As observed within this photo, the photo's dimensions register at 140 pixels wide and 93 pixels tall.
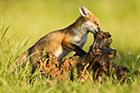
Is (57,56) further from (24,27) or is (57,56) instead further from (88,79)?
(24,27)

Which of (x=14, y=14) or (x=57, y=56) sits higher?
(x=14, y=14)

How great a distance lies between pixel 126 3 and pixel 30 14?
9.82 ft

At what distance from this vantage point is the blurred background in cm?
1873

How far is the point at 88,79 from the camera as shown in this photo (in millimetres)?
8453

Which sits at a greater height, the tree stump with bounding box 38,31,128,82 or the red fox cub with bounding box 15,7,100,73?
the red fox cub with bounding box 15,7,100,73

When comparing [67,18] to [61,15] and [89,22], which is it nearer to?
[61,15]

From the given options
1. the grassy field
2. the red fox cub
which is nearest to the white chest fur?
the red fox cub

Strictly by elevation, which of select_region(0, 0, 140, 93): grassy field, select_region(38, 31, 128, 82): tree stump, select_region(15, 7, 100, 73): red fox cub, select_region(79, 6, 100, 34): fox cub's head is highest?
select_region(0, 0, 140, 93): grassy field

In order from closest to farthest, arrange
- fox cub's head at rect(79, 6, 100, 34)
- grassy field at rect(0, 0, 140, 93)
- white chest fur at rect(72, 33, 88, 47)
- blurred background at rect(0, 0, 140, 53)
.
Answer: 1. white chest fur at rect(72, 33, 88, 47)
2. fox cub's head at rect(79, 6, 100, 34)
3. grassy field at rect(0, 0, 140, 93)
4. blurred background at rect(0, 0, 140, 53)

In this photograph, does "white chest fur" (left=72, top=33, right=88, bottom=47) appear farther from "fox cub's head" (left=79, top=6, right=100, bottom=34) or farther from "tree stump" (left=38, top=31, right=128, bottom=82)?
"tree stump" (left=38, top=31, right=128, bottom=82)

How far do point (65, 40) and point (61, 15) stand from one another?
1051cm

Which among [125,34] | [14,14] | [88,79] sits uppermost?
[14,14]

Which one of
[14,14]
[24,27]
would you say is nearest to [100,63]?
[24,27]

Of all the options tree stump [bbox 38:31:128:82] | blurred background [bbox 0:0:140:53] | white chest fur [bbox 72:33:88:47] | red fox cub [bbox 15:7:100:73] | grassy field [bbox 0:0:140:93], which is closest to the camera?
tree stump [bbox 38:31:128:82]
